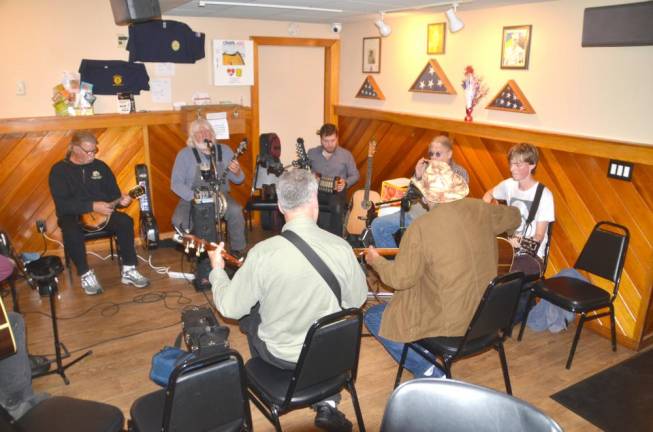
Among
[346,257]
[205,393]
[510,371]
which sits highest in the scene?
[346,257]

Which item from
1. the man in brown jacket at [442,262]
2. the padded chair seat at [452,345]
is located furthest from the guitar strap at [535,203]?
the padded chair seat at [452,345]

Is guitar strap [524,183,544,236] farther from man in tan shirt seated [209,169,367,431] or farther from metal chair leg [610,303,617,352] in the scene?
man in tan shirt seated [209,169,367,431]

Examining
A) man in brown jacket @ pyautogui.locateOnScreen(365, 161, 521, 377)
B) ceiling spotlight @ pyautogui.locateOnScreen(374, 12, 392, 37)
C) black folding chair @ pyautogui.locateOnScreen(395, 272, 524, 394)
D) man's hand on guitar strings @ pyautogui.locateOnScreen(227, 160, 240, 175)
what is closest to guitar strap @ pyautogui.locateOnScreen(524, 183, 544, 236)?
man in brown jacket @ pyautogui.locateOnScreen(365, 161, 521, 377)

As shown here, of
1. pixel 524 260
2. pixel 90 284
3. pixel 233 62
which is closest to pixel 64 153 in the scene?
pixel 90 284

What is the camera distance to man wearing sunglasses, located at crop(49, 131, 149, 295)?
4.36 meters

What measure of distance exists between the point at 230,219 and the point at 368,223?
54.1 inches

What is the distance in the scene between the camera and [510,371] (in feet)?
11.0

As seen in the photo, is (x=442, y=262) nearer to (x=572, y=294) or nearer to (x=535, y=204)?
(x=572, y=294)

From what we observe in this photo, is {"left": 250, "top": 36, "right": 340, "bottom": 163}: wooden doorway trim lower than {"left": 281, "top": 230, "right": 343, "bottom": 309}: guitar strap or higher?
higher

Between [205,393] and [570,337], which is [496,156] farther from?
[205,393]

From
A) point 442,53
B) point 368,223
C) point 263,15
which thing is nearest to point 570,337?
point 368,223

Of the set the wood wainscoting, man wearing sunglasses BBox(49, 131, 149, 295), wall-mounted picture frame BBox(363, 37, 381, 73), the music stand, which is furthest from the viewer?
wall-mounted picture frame BBox(363, 37, 381, 73)

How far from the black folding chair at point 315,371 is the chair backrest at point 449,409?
20.5 inches

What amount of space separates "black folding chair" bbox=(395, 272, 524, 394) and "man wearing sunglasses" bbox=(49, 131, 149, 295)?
283 centimetres
